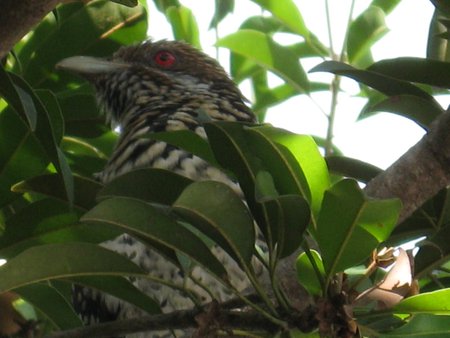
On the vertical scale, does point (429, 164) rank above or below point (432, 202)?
above

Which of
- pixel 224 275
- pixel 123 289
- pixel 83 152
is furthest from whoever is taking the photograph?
pixel 83 152

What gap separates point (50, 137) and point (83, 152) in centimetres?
120

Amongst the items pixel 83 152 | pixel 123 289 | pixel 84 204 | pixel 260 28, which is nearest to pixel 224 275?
pixel 123 289

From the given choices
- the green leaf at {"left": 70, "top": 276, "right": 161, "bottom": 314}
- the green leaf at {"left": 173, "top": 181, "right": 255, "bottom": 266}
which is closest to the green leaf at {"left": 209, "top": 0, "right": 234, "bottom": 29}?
the green leaf at {"left": 70, "top": 276, "right": 161, "bottom": 314}

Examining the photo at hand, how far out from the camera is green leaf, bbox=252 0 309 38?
3.69m

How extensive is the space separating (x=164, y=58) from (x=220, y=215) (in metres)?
2.60

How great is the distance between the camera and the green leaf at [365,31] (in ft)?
12.0

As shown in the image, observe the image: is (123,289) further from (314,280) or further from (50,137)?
(314,280)

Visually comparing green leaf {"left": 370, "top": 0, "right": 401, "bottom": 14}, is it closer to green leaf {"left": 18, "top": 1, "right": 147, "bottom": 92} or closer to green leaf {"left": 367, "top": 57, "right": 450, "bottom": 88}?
green leaf {"left": 18, "top": 1, "right": 147, "bottom": 92}

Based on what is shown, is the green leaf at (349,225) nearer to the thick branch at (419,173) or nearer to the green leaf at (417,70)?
the thick branch at (419,173)

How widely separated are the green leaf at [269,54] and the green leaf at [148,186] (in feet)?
4.40

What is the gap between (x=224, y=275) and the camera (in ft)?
7.10

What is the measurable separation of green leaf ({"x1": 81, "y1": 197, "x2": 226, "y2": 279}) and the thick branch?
1.13 feet

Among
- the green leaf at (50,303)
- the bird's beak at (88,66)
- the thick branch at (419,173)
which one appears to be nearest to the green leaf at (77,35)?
the bird's beak at (88,66)
